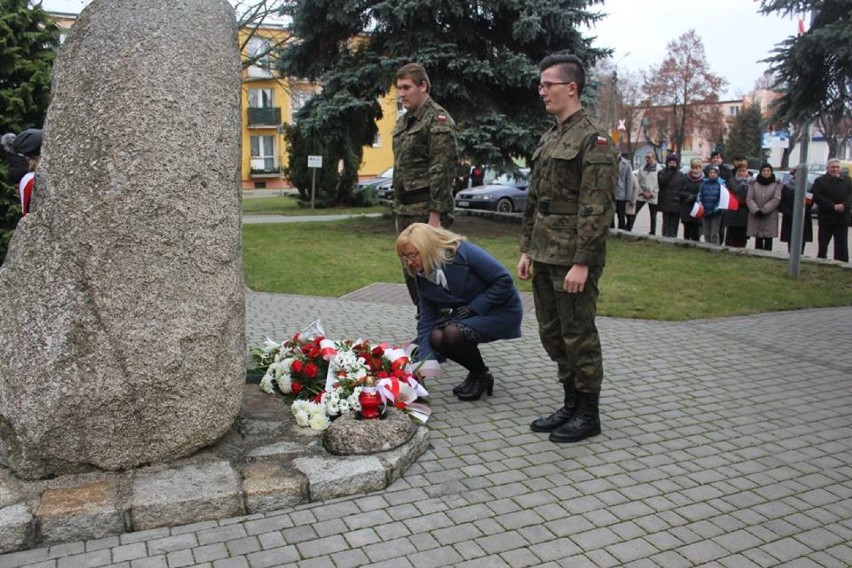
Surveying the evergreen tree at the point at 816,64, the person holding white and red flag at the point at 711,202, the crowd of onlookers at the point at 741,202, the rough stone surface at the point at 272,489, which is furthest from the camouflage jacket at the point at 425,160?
the person holding white and red flag at the point at 711,202

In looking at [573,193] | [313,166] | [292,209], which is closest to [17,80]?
[573,193]

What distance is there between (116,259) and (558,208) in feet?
7.77

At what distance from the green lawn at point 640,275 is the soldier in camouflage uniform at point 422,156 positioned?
295 centimetres

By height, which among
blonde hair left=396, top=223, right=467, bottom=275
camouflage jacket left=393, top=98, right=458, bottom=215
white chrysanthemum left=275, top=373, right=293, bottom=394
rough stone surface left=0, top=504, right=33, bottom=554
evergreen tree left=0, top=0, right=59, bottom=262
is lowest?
rough stone surface left=0, top=504, right=33, bottom=554

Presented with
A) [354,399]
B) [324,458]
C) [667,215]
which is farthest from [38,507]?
[667,215]

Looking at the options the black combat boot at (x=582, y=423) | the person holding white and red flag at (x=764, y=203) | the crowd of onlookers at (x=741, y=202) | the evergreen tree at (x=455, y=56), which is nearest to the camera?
the black combat boot at (x=582, y=423)

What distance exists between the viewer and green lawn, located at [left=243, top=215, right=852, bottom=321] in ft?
29.7

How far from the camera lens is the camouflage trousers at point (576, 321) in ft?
14.6

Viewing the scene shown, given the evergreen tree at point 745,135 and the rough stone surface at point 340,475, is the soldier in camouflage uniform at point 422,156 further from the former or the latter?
the evergreen tree at point 745,135

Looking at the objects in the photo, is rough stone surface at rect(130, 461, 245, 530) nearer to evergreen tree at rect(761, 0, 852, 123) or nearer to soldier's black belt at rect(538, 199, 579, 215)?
soldier's black belt at rect(538, 199, 579, 215)

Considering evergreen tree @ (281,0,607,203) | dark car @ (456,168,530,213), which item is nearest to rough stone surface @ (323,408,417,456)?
evergreen tree @ (281,0,607,203)

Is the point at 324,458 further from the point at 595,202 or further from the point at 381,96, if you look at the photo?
the point at 381,96

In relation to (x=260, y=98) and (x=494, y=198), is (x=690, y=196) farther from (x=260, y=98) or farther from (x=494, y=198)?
(x=260, y=98)

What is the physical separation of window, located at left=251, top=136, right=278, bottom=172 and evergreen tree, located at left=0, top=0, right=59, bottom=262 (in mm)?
37682
